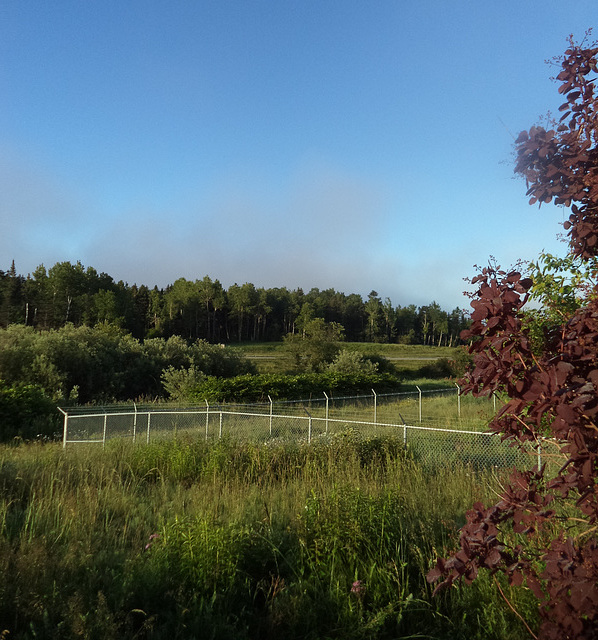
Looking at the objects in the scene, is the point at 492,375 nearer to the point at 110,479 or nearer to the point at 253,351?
the point at 110,479

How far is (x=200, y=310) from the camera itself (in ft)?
261

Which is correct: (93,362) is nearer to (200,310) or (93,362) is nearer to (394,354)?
(394,354)

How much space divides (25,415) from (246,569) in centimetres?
1309

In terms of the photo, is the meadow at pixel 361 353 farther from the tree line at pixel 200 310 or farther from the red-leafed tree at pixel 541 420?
the red-leafed tree at pixel 541 420

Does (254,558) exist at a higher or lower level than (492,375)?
lower

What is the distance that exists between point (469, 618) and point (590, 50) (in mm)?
3498

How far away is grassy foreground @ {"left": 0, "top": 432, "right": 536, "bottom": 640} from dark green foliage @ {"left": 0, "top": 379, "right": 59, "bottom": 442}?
9.28 metres

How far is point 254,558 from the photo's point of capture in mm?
3912

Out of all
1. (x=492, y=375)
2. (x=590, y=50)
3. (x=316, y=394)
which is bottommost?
(x=316, y=394)

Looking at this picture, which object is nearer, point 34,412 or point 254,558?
point 254,558

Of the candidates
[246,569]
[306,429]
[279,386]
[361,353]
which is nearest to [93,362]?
[279,386]

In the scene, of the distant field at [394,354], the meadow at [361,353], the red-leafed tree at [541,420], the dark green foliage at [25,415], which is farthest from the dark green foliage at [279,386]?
the red-leafed tree at [541,420]

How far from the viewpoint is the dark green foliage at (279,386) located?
2117 cm

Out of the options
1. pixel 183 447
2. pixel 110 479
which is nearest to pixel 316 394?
pixel 183 447
